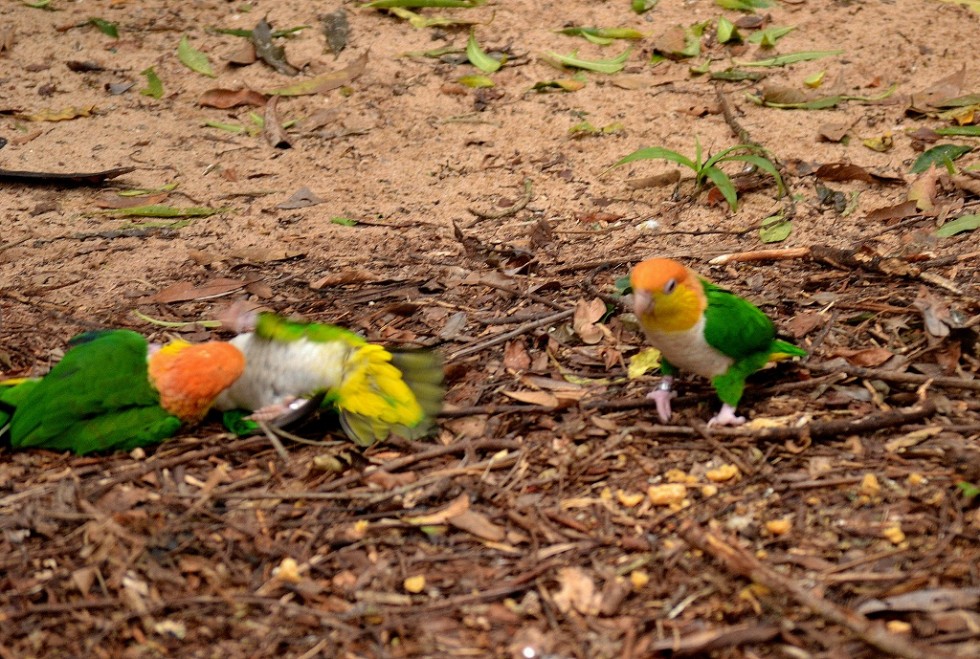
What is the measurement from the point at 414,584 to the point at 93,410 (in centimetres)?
123

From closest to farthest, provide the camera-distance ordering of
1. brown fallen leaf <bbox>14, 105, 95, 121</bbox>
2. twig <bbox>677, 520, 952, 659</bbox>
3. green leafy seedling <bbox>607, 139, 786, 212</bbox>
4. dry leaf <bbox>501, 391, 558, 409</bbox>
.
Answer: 1. twig <bbox>677, 520, 952, 659</bbox>
2. dry leaf <bbox>501, 391, 558, 409</bbox>
3. green leafy seedling <bbox>607, 139, 786, 212</bbox>
4. brown fallen leaf <bbox>14, 105, 95, 121</bbox>

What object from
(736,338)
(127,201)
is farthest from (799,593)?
(127,201)

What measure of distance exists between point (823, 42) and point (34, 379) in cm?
483

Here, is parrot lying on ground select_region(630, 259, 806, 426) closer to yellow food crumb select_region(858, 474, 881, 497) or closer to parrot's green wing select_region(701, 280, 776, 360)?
parrot's green wing select_region(701, 280, 776, 360)

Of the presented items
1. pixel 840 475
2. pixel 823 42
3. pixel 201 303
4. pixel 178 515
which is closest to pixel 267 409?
pixel 178 515

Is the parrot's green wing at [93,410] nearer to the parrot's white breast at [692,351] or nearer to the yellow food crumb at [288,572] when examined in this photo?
the yellow food crumb at [288,572]

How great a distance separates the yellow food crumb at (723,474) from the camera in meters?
2.76

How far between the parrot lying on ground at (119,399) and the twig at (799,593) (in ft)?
4.97

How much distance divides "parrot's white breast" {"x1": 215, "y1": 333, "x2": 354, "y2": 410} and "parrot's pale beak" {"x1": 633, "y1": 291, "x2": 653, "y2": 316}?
95 centimetres

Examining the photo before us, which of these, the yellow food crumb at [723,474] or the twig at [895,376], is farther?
the twig at [895,376]

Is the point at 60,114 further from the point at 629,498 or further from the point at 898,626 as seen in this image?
the point at 898,626

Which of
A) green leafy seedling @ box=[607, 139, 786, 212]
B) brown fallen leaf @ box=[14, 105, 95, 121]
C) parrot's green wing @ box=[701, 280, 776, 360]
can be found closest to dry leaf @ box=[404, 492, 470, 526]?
parrot's green wing @ box=[701, 280, 776, 360]

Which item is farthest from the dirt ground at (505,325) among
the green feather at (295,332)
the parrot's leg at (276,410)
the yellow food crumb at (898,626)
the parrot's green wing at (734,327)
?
the green feather at (295,332)

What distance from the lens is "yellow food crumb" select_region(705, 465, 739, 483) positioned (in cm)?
276
